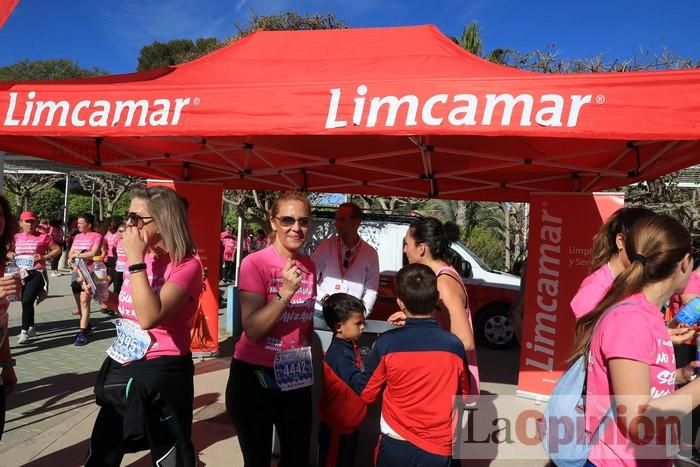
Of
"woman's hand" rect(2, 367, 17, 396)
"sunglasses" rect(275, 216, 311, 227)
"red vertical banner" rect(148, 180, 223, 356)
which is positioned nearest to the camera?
"sunglasses" rect(275, 216, 311, 227)

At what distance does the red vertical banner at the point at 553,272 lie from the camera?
528cm

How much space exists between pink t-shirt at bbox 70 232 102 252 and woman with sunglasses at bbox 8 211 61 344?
572 millimetres

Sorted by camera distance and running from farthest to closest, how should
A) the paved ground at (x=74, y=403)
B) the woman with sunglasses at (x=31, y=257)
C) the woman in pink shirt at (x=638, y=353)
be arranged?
the woman with sunglasses at (x=31, y=257), the paved ground at (x=74, y=403), the woman in pink shirt at (x=638, y=353)

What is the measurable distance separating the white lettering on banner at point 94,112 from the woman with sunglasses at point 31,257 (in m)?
4.43

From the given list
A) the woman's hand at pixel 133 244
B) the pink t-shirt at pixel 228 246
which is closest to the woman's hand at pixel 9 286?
the woman's hand at pixel 133 244

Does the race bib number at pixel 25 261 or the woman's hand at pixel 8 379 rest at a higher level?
the race bib number at pixel 25 261

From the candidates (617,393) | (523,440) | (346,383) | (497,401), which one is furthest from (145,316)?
(497,401)

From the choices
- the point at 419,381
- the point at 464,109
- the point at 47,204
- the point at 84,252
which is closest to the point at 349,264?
the point at 464,109

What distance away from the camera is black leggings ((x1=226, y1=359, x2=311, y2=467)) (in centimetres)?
248

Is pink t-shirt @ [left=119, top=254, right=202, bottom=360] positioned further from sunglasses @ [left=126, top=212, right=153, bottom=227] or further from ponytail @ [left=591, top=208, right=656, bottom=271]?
ponytail @ [left=591, top=208, right=656, bottom=271]

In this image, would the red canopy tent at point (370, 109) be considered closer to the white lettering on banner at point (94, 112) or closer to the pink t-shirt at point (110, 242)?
the white lettering on banner at point (94, 112)

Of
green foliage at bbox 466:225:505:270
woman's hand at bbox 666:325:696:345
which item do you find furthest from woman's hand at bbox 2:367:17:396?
green foliage at bbox 466:225:505:270

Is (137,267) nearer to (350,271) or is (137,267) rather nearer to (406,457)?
(406,457)

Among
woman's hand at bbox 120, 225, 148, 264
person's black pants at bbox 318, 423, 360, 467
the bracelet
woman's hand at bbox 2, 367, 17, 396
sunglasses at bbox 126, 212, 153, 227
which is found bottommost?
person's black pants at bbox 318, 423, 360, 467
